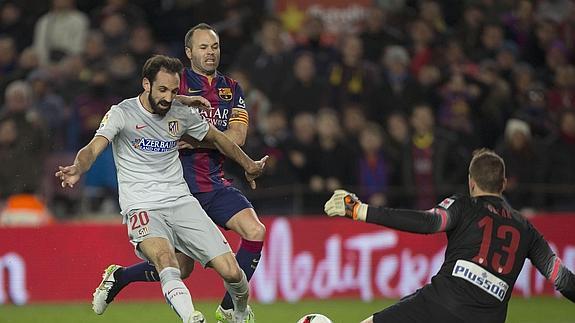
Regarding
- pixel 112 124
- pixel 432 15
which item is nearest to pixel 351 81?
pixel 432 15

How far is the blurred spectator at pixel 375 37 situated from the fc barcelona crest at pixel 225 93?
25.1ft

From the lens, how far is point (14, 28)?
1684cm

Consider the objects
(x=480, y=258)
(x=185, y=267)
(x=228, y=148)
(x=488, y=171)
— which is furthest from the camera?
(x=185, y=267)

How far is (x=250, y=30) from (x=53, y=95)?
3245 mm

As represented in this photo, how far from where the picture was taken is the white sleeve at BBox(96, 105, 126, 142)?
348 inches

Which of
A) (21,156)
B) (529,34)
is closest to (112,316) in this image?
(21,156)

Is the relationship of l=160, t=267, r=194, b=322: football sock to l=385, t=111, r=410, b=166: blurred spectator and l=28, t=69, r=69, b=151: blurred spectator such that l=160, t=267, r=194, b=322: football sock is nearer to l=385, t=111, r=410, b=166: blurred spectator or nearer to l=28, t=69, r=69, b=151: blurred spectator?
l=28, t=69, r=69, b=151: blurred spectator

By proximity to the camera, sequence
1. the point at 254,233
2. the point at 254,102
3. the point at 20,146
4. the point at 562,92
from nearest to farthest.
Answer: the point at 254,233 < the point at 20,146 < the point at 254,102 < the point at 562,92

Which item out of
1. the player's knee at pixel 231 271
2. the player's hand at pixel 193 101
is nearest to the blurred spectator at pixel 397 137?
the player's hand at pixel 193 101

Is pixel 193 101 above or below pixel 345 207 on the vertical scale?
above

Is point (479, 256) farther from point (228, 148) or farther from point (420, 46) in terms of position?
point (420, 46)

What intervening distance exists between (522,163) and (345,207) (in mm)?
8548

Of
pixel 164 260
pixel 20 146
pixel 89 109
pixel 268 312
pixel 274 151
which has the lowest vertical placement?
pixel 268 312

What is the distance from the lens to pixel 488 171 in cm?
789
